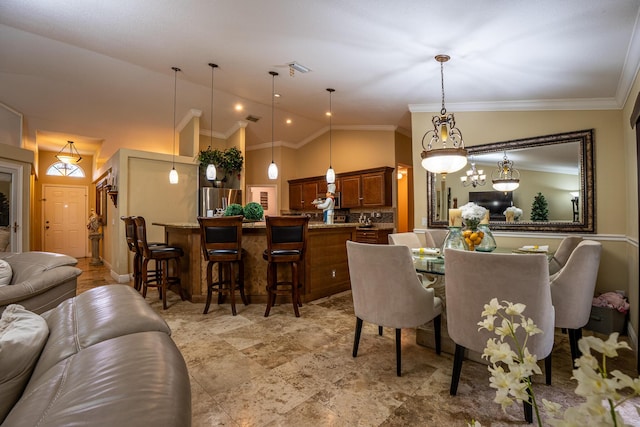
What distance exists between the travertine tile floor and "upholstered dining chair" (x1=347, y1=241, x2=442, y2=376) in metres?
0.28

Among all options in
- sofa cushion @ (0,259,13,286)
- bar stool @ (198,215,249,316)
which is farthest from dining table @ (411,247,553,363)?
sofa cushion @ (0,259,13,286)

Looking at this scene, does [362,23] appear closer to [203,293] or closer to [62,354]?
[62,354]

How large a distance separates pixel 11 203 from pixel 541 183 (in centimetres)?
784

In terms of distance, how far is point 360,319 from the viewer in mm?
2379

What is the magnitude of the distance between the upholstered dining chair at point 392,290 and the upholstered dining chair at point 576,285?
83cm

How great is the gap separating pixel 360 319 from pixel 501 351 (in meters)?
1.91

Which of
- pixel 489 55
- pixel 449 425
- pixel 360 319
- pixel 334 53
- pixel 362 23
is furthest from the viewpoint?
pixel 334 53

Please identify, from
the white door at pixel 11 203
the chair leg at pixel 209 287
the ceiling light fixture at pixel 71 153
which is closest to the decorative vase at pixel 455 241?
the chair leg at pixel 209 287

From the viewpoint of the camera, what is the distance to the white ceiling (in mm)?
2400

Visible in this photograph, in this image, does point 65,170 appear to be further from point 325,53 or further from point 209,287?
point 325,53

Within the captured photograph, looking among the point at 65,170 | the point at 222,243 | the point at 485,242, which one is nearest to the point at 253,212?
the point at 222,243

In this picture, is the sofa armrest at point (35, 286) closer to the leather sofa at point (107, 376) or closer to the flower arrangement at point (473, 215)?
Result: the leather sofa at point (107, 376)

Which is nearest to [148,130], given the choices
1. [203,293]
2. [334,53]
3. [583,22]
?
[203,293]

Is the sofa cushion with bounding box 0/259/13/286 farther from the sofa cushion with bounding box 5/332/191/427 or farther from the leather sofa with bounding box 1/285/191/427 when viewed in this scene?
the sofa cushion with bounding box 5/332/191/427
